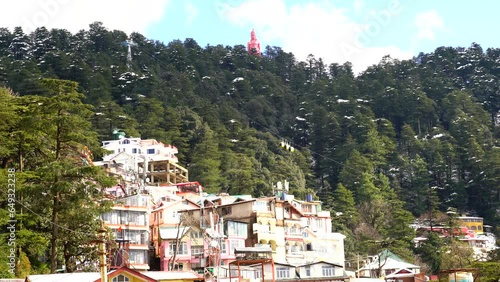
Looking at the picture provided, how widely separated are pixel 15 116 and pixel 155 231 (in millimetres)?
18574

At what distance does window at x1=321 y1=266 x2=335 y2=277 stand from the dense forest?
1966cm

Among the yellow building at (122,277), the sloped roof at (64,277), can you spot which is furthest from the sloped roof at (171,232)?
the sloped roof at (64,277)

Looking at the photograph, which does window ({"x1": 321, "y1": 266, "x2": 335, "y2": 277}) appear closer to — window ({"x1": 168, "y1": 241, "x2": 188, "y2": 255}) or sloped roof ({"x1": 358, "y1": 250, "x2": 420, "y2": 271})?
window ({"x1": 168, "y1": 241, "x2": 188, "y2": 255})

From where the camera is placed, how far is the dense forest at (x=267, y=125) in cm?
3959

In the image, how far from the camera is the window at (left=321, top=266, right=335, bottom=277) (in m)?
54.4

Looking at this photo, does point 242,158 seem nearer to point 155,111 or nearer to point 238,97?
point 155,111

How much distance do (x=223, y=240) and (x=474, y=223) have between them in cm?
5753

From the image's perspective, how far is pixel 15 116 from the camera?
1640 inches

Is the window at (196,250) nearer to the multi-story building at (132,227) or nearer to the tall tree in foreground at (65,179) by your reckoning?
the multi-story building at (132,227)

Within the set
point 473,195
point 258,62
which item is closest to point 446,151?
point 473,195

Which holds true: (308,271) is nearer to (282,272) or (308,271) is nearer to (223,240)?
(282,272)

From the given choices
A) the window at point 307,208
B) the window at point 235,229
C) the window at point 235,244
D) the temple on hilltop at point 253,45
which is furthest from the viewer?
the temple on hilltop at point 253,45

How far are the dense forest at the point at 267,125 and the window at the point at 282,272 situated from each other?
15.6 meters

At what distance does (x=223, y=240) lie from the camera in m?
53.7
